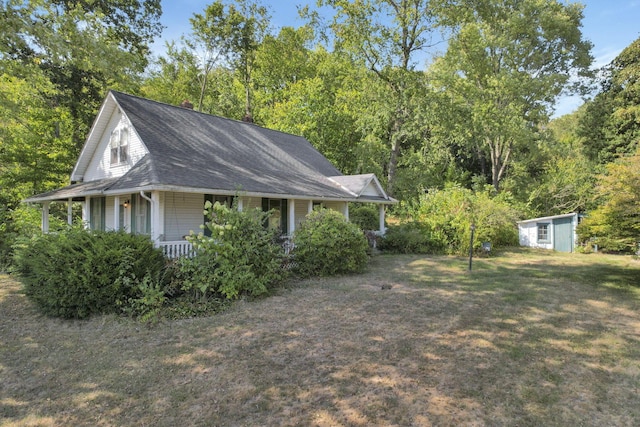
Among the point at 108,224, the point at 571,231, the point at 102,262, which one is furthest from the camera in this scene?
the point at 571,231

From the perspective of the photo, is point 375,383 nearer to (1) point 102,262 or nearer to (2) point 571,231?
(1) point 102,262

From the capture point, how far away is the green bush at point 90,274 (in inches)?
273

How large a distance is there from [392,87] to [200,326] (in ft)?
67.4

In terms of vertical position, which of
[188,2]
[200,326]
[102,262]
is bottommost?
[200,326]

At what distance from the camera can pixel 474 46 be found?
24.9 m

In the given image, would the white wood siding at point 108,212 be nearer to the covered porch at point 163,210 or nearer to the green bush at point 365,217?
the covered porch at point 163,210

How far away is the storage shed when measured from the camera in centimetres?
1852

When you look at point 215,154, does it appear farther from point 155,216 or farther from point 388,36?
point 388,36

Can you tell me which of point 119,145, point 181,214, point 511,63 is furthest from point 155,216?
point 511,63

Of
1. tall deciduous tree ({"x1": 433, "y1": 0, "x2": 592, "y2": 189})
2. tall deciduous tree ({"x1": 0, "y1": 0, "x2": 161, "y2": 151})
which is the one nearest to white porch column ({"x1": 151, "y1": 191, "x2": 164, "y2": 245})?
tall deciduous tree ({"x1": 0, "y1": 0, "x2": 161, "y2": 151})

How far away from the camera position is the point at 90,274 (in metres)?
6.90

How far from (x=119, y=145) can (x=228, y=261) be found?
26.8 feet

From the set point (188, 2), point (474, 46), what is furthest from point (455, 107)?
point (188, 2)

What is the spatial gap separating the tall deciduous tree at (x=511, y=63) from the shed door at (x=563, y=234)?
6982 mm
